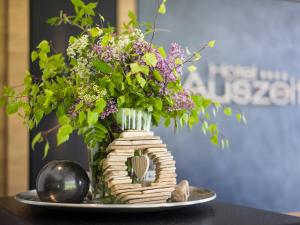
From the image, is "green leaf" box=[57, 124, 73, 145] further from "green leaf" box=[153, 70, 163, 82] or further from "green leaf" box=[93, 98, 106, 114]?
"green leaf" box=[153, 70, 163, 82]

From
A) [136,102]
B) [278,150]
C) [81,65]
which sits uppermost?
[81,65]

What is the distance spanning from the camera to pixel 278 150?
4539 millimetres

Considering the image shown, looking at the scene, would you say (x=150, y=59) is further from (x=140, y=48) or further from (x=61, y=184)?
(x=61, y=184)

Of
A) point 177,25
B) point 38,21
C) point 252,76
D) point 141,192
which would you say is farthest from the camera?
point 252,76

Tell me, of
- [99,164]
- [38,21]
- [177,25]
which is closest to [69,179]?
[99,164]

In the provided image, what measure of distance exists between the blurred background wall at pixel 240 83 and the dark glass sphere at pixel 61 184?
203 cm

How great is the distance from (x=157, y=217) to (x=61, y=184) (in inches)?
11.3

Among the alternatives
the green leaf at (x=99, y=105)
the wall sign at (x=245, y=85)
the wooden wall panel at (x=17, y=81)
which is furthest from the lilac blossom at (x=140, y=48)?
the wall sign at (x=245, y=85)

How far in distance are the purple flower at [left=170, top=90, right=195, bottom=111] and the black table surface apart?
30 centimetres

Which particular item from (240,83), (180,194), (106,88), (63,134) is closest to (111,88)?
(106,88)

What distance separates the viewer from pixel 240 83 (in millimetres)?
4324

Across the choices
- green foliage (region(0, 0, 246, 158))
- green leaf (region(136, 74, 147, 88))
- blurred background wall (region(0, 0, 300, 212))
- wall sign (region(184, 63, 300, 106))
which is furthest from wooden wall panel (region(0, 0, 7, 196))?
green leaf (region(136, 74, 147, 88))

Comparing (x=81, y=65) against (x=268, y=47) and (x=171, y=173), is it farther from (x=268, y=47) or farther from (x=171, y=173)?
(x=268, y=47)

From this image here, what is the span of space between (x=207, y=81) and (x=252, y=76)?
52 centimetres
